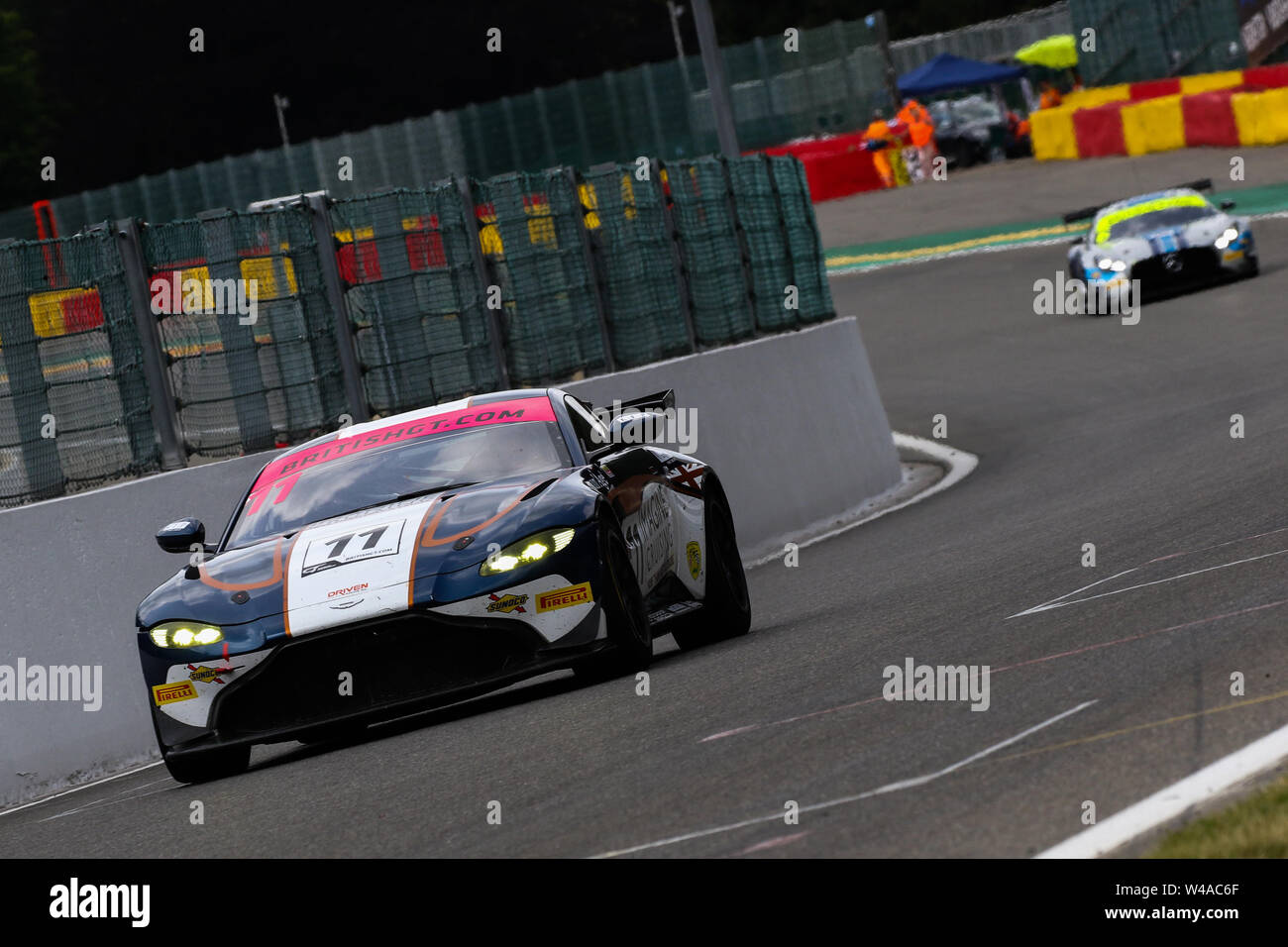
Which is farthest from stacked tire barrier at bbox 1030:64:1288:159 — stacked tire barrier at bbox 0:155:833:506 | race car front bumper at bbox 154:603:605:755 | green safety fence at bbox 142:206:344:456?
race car front bumper at bbox 154:603:605:755

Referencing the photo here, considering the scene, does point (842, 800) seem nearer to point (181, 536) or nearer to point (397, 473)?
point (397, 473)

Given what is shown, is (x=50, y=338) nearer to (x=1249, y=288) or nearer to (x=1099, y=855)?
(x=1099, y=855)

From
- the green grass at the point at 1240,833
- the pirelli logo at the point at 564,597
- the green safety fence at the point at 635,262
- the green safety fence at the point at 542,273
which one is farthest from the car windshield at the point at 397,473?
the green safety fence at the point at 635,262

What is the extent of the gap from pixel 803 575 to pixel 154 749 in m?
4.67

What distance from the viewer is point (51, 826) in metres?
8.84

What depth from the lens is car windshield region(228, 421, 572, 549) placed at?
9.68 meters

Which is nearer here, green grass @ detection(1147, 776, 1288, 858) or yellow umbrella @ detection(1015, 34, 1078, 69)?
green grass @ detection(1147, 776, 1288, 858)

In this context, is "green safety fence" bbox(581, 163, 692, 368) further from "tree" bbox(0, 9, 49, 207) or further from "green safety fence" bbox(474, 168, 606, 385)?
"tree" bbox(0, 9, 49, 207)

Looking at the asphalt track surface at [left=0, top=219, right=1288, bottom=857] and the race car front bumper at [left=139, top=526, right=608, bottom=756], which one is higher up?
the race car front bumper at [left=139, top=526, right=608, bottom=756]

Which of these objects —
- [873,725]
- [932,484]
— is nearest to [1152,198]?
[932,484]

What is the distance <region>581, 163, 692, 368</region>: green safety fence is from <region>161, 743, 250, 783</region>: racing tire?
25.2 feet

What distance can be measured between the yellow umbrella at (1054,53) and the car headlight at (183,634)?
174 ft

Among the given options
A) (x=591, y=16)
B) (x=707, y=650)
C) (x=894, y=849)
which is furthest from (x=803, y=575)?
(x=591, y=16)

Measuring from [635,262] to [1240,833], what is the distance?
1225 centimetres
